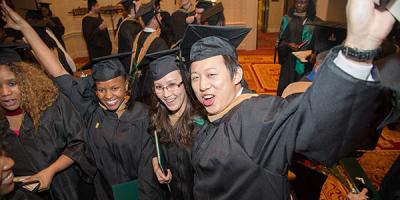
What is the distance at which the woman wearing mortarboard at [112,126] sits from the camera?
237 centimetres

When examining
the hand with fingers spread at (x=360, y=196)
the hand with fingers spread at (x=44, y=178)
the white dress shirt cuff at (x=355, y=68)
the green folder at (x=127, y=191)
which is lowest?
the green folder at (x=127, y=191)

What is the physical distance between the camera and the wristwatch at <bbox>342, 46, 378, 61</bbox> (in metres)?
0.88

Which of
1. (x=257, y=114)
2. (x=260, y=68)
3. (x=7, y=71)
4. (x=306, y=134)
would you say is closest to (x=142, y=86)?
(x=7, y=71)

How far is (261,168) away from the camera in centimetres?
130

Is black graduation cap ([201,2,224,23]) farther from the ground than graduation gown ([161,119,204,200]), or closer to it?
farther from the ground

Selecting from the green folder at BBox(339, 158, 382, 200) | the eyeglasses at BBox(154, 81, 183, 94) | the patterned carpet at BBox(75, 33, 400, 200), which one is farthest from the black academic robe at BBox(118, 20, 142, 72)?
the green folder at BBox(339, 158, 382, 200)

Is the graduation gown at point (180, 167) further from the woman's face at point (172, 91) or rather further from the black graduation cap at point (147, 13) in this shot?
the black graduation cap at point (147, 13)

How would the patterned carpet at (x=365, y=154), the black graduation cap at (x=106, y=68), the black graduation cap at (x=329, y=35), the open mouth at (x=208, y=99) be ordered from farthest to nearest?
the patterned carpet at (x=365, y=154) < the black graduation cap at (x=329, y=35) < the black graduation cap at (x=106, y=68) < the open mouth at (x=208, y=99)

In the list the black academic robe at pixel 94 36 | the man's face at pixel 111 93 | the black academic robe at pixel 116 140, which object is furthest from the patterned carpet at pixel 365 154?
the black academic robe at pixel 94 36

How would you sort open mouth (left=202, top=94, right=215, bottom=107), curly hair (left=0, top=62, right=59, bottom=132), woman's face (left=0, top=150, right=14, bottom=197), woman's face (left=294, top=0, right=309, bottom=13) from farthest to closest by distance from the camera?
woman's face (left=294, top=0, right=309, bottom=13), curly hair (left=0, top=62, right=59, bottom=132), open mouth (left=202, top=94, right=215, bottom=107), woman's face (left=0, top=150, right=14, bottom=197)

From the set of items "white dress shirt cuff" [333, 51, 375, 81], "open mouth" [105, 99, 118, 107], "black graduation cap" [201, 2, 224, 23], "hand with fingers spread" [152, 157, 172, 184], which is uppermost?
"white dress shirt cuff" [333, 51, 375, 81]

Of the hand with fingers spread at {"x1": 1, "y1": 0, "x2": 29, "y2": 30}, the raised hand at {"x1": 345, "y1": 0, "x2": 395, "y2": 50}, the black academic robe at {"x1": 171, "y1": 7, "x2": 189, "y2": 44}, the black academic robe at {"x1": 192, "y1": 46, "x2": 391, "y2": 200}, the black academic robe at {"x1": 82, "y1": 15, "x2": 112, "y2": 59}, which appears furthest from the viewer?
the black academic robe at {"x1": 82, "y1": 15, "x2": 112, "y2": 59}

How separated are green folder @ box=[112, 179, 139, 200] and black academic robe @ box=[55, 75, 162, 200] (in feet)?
0.16

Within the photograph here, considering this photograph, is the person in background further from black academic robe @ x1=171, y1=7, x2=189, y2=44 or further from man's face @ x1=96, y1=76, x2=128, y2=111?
man's face @ x1=96, y1=76, x2=128, y2=111
